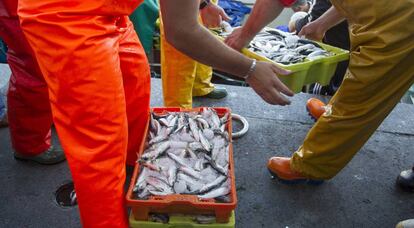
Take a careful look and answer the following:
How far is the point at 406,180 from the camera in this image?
2398 millimetres

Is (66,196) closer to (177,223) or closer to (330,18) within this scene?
(177,223)

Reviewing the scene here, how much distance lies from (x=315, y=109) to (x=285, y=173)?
98 centimetres

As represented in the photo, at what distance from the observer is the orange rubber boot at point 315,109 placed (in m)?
3.11

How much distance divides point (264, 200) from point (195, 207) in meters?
0.80

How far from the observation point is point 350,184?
2.45 metres

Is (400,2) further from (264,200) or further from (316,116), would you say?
(316,116)

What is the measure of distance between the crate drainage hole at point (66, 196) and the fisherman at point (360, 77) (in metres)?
1.37

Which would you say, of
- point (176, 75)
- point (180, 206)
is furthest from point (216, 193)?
point (176, 75)

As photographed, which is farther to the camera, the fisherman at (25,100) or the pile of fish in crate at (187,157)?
the fisherman at (25,100)

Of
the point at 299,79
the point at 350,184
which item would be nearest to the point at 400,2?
the point at 299,79

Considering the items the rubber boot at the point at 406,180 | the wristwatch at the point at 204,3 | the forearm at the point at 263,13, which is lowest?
the rubber boot at the point at 406,180

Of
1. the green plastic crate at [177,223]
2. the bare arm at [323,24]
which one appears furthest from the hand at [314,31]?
the green plastic crate at [177,223]

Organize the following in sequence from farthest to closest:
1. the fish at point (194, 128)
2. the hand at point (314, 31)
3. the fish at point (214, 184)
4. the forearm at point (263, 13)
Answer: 1. the hand at point (314, 31)
2. the fish at point (194, 128)
3. the forearm at point (263, 13)
4. the fish at point (214, 184)

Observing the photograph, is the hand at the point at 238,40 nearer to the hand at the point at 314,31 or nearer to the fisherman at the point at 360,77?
the fisherman at the point at 360,77
